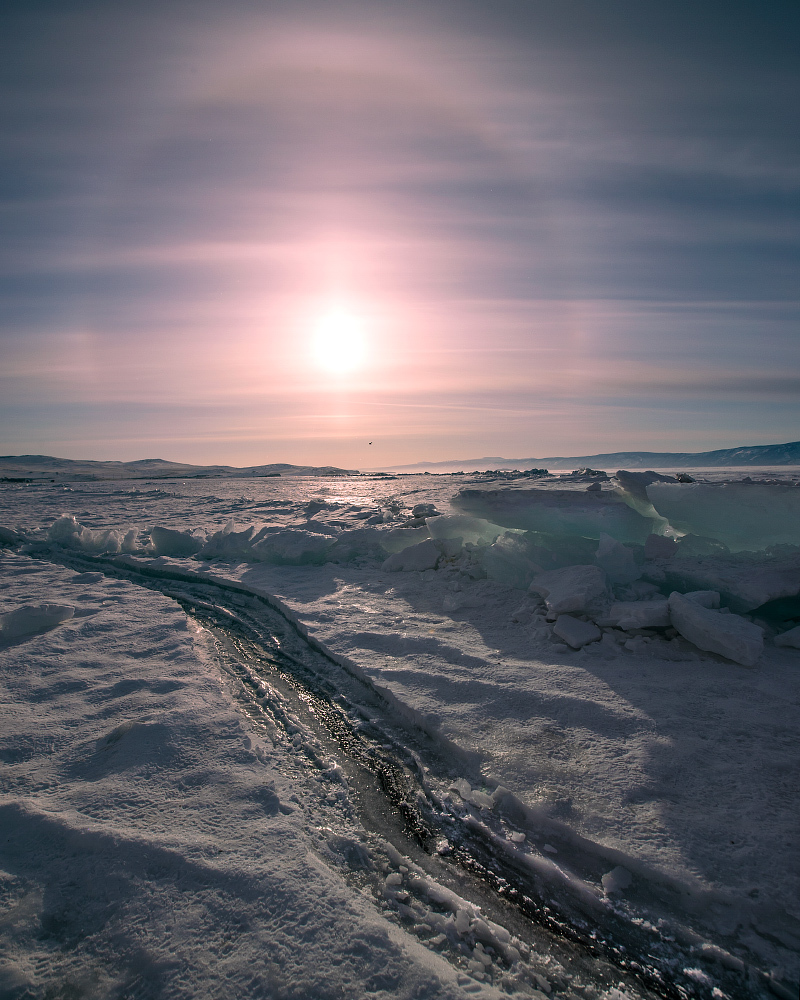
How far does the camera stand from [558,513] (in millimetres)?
6453

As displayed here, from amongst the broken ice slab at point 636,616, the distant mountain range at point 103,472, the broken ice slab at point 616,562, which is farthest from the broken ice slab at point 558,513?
the distant mountain range at point 103,472

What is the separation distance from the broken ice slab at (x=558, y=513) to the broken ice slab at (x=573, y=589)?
6.26 ft

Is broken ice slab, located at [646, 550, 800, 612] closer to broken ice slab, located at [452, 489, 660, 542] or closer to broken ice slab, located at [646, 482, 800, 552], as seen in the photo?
broken ice slab, located at [646, 482, 800, 552]

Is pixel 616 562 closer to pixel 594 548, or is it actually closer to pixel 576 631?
pixel 594 548

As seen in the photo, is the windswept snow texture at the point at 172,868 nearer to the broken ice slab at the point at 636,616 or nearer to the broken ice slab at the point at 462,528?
the broken ice slab at the point at 636,616

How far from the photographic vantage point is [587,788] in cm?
230

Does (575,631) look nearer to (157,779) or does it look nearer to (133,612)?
(157,779)

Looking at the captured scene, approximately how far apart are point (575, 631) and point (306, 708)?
206 centimetres

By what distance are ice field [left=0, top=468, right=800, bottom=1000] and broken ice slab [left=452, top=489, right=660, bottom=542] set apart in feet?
3.55

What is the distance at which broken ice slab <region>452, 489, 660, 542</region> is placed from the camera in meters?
6.22

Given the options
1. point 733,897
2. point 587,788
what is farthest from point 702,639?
point 733,897

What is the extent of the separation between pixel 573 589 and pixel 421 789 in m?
2.19

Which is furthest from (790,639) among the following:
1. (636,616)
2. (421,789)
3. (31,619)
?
(31,619)

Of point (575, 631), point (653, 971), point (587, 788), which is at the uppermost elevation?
point (575, 631)
